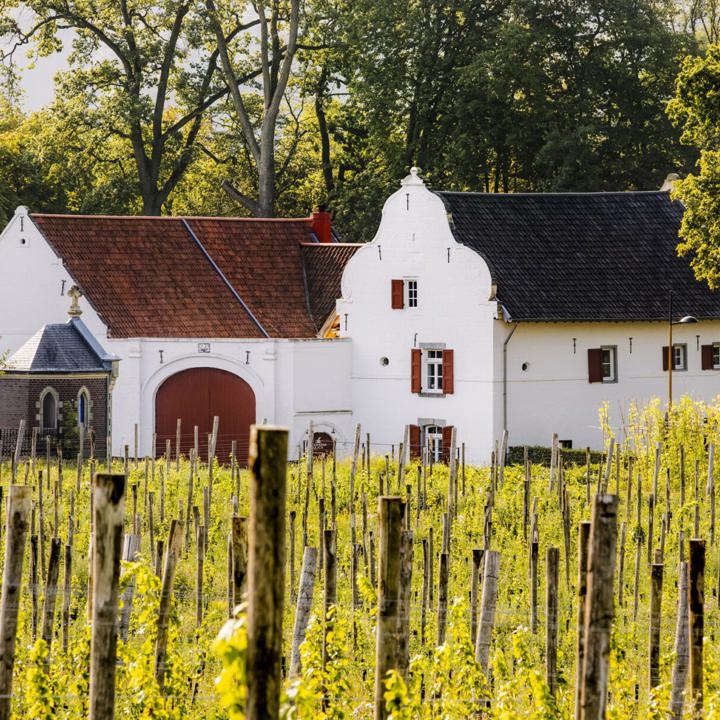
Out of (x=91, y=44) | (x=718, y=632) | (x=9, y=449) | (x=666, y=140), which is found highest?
(x=91, y=44)

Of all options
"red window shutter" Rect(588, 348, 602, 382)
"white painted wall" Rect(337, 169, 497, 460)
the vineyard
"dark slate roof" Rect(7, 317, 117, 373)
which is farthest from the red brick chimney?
the vineyard

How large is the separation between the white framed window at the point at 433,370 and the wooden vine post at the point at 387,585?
2860cm

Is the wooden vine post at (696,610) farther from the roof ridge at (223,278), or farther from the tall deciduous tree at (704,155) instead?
the roof ridge at (223,278)

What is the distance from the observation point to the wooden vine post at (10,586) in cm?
858

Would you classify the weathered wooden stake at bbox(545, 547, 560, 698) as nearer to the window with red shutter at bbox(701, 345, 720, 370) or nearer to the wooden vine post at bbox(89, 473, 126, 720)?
the wooden vine post at bbox(89, 473, 126, 720)

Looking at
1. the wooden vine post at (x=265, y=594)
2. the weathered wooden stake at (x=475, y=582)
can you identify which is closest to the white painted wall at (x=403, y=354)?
the weathered wooden stake at (x=475, y=582)

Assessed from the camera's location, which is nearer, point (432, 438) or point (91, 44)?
point (432, 438)

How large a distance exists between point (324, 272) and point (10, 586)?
31601 mm

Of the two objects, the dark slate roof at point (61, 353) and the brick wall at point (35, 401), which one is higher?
the dark slate roof at point (61, 353)

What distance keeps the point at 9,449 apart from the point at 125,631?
70.2 feet

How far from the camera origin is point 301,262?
135 ft

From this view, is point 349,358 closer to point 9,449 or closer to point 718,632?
point 9,449

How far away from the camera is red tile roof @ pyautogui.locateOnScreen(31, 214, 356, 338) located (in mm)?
38031

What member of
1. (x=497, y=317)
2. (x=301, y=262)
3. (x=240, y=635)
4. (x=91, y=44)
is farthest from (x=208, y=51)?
(x=240, y=635)
